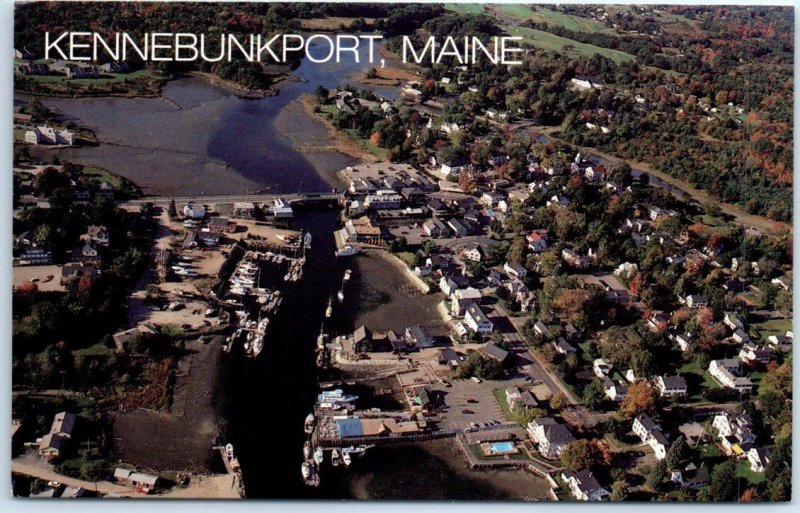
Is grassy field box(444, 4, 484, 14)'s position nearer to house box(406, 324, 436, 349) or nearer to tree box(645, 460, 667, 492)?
house box(406, 324, 436, 349)

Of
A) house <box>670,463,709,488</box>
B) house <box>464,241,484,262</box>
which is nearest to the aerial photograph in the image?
house <box>670,463,709,488</box>

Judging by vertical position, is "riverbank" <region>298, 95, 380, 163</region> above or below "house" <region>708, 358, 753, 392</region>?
above

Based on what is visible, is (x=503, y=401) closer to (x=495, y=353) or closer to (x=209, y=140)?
(x=495, y=353)

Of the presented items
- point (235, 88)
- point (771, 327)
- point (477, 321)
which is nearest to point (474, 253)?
point (477, 321)

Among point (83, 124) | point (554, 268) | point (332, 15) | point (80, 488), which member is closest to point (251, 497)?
point (80, 488)

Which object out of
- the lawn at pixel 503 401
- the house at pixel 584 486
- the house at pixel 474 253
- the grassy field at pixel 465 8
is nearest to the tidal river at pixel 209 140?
the grassy field at pixel 465 8

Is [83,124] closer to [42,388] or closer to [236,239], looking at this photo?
[236,239]
